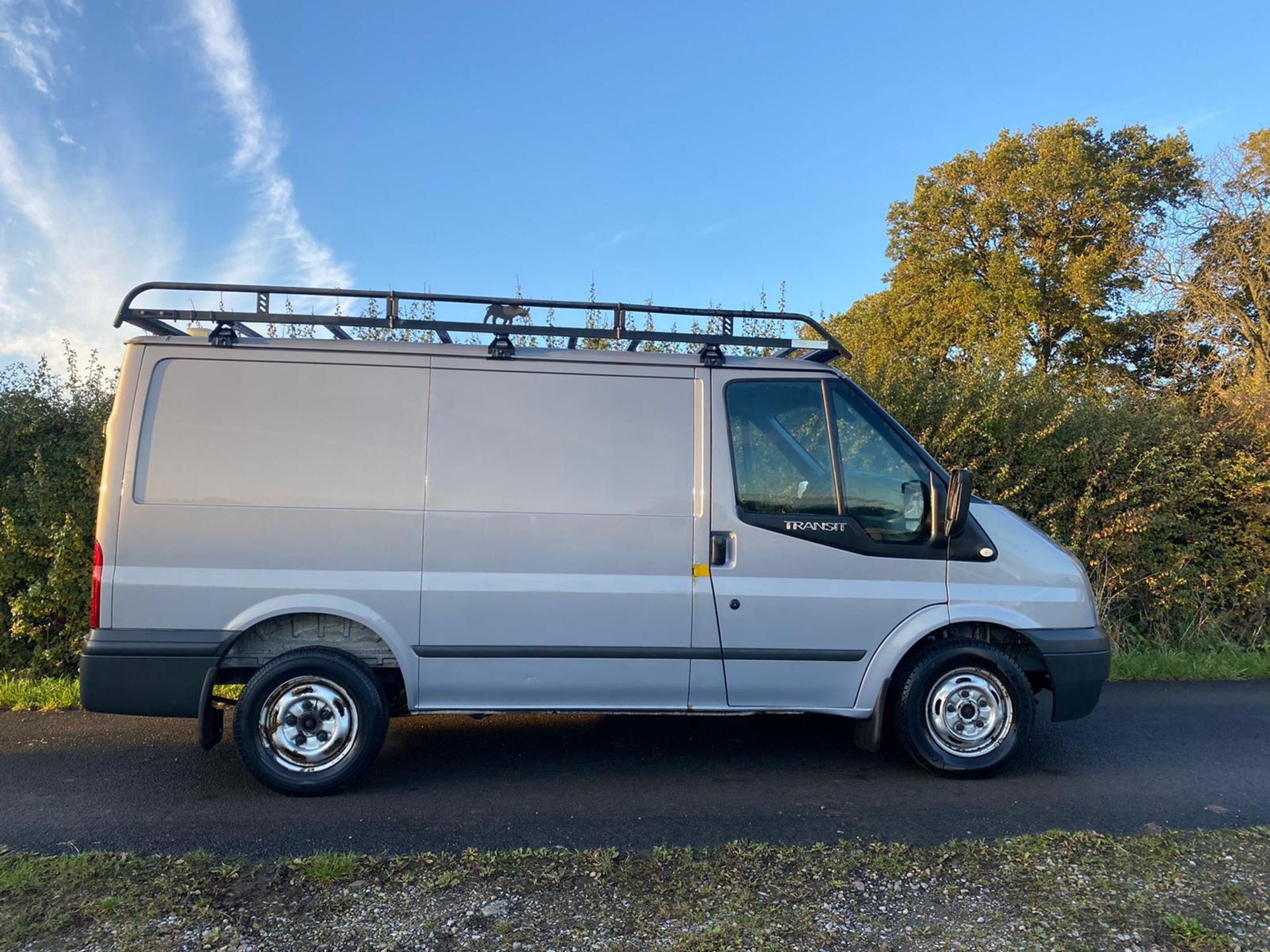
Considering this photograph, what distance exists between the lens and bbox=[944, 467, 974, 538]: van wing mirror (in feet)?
14.5

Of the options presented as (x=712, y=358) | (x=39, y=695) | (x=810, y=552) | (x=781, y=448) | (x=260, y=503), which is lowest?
(x=39, y=695)

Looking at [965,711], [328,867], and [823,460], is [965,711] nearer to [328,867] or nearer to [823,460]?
[823,460]

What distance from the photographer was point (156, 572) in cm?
428

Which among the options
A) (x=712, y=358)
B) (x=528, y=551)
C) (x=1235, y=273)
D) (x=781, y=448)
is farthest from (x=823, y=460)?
(x=1235, y=273)

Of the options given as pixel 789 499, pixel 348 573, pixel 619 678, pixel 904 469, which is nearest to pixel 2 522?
pixel 348 573

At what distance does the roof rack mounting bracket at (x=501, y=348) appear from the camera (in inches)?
179

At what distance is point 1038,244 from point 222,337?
79.3ft

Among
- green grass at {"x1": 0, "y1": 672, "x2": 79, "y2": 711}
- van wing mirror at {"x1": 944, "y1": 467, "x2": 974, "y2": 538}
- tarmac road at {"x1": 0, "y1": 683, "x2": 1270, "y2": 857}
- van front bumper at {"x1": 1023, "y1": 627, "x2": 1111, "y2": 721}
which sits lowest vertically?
tarmac road at {"x1": 0, "y1": 683, "x2": 1270, "y2": 857}

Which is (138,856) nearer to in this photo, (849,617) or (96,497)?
(849,617)

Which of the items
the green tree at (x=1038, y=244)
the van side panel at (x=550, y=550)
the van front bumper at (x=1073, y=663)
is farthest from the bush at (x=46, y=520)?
the green tree at (x=1038, y=244)

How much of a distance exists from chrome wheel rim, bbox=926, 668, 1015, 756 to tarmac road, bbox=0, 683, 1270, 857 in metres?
0.21

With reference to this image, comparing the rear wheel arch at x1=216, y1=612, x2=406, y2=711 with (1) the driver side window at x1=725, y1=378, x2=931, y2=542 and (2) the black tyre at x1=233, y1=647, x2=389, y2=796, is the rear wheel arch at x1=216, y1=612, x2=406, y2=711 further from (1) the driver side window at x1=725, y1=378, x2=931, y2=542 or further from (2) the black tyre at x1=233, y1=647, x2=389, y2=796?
(1) the driver side window at x1=725, y1=378, x2=931, y2=542

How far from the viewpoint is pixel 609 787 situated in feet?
14.8

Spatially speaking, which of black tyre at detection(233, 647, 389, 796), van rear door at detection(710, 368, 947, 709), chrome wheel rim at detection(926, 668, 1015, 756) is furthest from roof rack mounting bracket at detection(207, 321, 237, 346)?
chrome wheel rim at detection(926, 668, 1015, 756)
